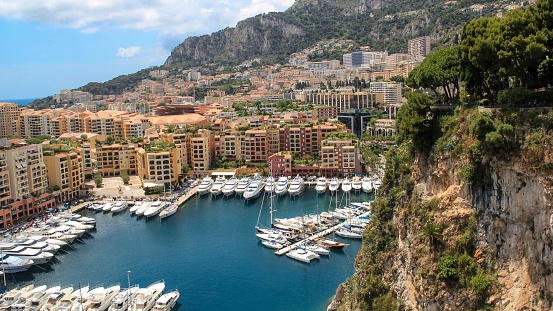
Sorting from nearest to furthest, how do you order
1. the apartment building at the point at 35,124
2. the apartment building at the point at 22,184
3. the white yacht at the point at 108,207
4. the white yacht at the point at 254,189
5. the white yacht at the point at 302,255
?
1. the white yacht at the point at 302,255
2. the apartment building at the point at 22,184
3. the white yacht at the point at 108,207
4. the white yacht at the point at 254,189
5. the apartment building at the point at 35,124

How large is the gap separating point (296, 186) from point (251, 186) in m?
2.86

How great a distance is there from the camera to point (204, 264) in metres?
23.2

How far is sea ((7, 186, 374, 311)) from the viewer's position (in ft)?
66.0

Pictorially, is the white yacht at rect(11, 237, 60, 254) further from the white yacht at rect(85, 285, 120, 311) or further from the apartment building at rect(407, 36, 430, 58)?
the apartment building at rect(407, 36, 430, 58)

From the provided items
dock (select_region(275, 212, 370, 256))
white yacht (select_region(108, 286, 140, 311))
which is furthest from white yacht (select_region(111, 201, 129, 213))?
white yacht (select_region(108, 286, 140, 311))

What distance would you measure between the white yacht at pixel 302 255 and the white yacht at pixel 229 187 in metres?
12.6

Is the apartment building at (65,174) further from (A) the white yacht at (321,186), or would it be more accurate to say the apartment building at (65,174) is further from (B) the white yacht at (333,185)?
(B) the white yacht at (333,185)

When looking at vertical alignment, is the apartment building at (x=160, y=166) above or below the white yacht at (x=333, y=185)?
above

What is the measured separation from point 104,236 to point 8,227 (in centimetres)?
498

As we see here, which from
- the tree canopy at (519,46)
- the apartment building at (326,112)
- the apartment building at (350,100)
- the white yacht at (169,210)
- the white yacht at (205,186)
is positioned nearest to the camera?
the tree canopy at (519,46)

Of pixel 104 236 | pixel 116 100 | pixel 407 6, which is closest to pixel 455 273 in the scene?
pixel 104 236

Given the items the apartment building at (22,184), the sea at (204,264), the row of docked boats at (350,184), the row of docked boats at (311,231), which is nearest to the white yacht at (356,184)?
the row of docked boats at (350,184)

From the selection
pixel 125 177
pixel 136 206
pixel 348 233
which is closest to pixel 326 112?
pixel 125 177

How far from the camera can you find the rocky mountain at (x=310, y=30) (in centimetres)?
9625
